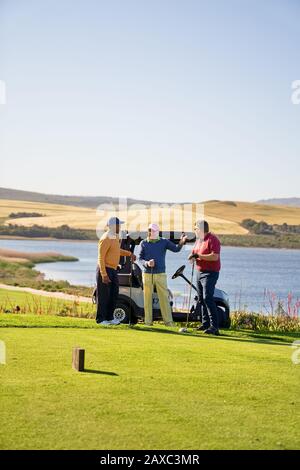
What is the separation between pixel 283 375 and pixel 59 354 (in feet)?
8.50

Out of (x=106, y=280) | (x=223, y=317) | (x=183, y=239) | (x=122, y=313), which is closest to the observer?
(x=106, y=280)

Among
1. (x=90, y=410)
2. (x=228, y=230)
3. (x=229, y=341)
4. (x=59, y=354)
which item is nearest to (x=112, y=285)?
(x=229, y=341)

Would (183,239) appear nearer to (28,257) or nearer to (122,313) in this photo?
(122,313)

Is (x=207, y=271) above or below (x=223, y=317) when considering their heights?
above

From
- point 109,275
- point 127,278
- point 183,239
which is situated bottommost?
point 127,278

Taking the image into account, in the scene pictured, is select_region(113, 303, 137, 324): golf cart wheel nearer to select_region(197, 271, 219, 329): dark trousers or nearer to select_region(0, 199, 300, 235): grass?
select_region(197, 271, 219, 329): dark trousers

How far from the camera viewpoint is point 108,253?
1454cm

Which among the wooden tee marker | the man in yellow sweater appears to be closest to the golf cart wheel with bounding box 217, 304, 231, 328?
the man in yellow sweater

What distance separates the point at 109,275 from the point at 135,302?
1.09 metres

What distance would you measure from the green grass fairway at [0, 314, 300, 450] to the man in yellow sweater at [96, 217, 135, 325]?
247 cm

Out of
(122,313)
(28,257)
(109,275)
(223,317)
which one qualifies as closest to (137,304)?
(122,313)

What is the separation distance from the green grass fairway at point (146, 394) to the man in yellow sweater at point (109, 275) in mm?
2470

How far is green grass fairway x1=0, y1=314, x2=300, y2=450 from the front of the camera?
643 centimetres
